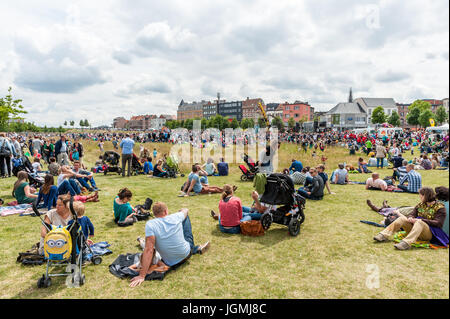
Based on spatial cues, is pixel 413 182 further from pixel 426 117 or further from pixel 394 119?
pixel 394 119

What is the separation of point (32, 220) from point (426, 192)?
27.1 ft

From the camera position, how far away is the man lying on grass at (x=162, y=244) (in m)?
4.02

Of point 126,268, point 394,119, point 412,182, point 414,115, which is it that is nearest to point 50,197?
point 126,268

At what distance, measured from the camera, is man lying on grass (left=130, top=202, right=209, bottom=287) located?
13.2 feet

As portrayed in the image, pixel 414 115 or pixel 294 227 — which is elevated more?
pixel 414 115

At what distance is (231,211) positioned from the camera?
19.2 ft

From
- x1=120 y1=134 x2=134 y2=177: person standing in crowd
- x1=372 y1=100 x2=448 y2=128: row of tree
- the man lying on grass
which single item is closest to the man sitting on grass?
the man lying on grass

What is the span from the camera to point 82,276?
3.87 m

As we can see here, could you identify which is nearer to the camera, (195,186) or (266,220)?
(266,220)

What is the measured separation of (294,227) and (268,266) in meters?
1.57

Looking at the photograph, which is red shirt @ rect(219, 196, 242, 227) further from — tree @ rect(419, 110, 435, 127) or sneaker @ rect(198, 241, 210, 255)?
tree @ rect(419, 110, 435, 127)

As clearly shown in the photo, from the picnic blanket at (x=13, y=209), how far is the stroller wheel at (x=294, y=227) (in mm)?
6740

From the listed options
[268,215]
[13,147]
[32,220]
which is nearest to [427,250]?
[268,215]
